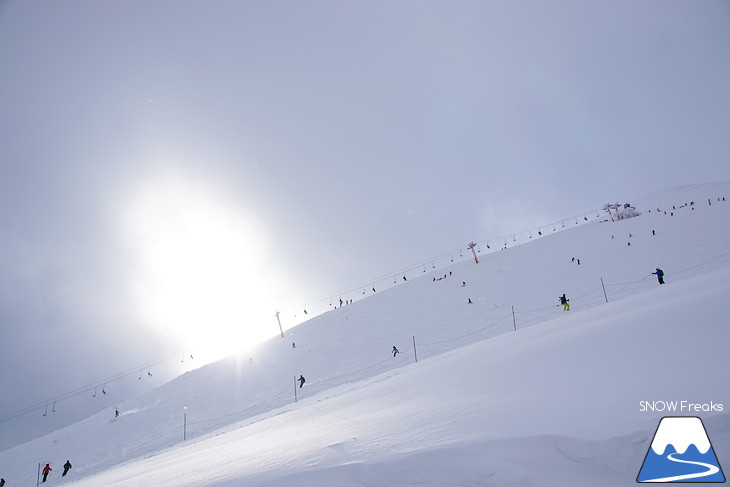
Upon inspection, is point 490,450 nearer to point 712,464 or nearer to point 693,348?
point 712,464

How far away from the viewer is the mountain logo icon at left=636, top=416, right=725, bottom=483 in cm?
227

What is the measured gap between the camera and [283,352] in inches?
1556

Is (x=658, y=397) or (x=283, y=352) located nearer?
(x=658, y=397)

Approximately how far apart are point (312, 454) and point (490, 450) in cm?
238

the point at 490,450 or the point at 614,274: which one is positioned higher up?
the point at 614,274

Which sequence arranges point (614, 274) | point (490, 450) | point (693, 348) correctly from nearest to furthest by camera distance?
point (490, 450), point (693, 348), point (614, 274)

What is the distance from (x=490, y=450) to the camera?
284 cm

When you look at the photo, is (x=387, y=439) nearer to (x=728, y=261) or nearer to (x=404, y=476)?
(x=404, y=476)

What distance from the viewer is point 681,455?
2432 mm

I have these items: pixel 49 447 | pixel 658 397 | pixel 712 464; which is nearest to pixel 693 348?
pixel 658 397

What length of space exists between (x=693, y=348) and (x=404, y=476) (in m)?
3.69

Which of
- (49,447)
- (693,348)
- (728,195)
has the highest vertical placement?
(728,195)

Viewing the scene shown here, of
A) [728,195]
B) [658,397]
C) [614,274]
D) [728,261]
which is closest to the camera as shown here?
[658,397]

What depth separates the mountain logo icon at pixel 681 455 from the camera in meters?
2.27
